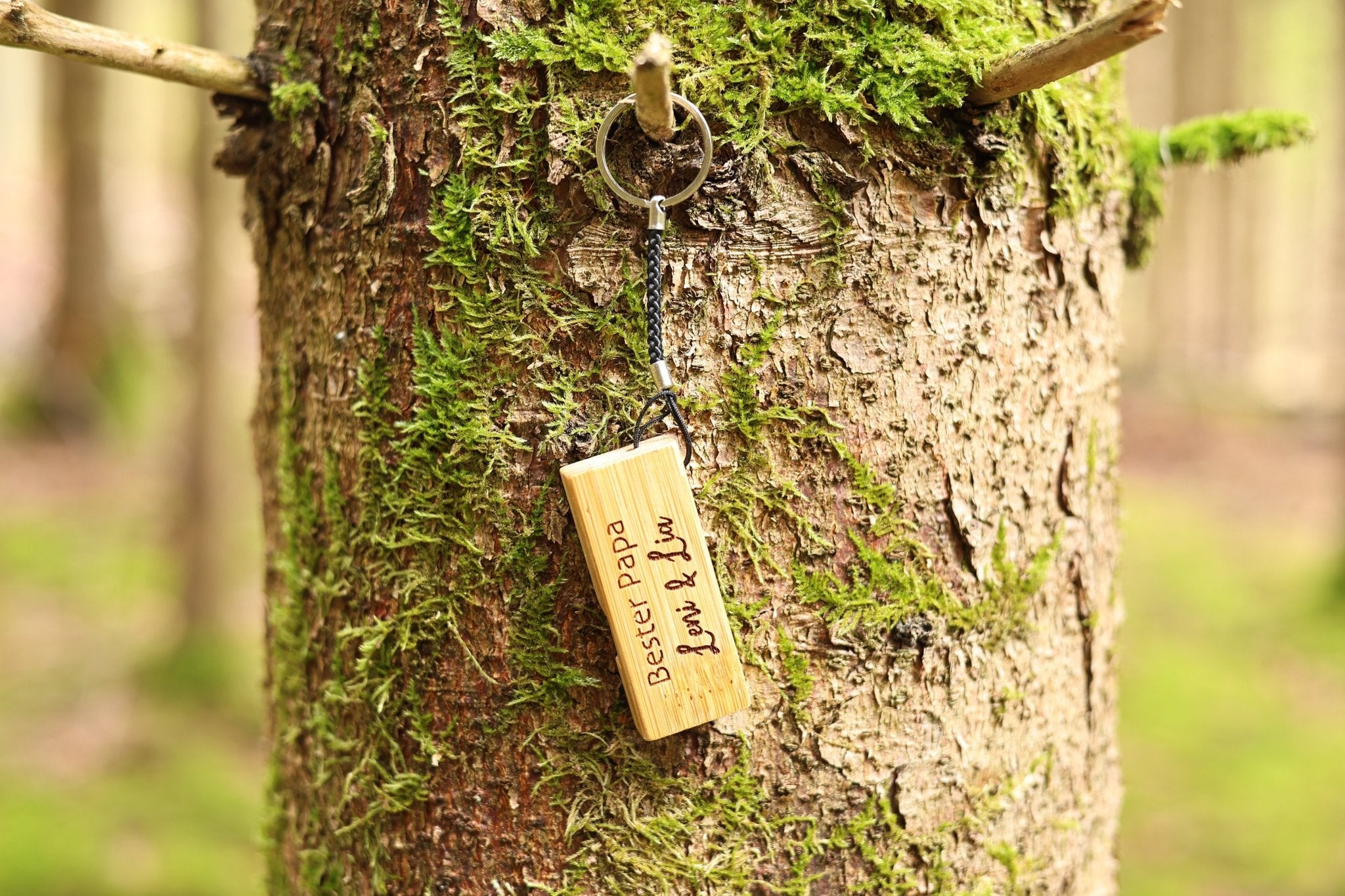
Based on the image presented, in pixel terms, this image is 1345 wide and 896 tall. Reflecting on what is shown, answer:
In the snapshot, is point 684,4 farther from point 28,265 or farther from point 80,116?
point 28,265

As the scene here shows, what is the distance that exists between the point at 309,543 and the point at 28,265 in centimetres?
1541

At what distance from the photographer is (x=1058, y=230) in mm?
1175

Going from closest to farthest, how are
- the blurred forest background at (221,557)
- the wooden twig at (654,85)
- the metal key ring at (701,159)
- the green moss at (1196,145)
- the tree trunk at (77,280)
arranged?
1. the wooden twig at (654,85)
2. the metal key ring at (701,159)
3. the green moss at (1196,145)
4. the blurred forest background at (221,557)
5. the tree trunk at (77,280)

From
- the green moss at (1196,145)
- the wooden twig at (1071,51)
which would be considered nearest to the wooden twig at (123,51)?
the wooden twig at (1071,51)

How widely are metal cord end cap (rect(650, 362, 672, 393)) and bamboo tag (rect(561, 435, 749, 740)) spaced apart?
0.06m

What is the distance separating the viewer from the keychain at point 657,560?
99 centimetres

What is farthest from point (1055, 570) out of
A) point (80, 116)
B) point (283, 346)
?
point (80, 116)

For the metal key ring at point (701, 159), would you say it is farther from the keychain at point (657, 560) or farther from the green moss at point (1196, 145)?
the green moss at point (1196, 145)

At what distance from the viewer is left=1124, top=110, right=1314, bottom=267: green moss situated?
1.41 m

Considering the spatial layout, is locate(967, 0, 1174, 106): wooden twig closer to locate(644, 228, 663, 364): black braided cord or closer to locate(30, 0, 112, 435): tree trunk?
locate(644, 228, 663, 364): black braided cord

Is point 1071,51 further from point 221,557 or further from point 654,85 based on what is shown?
point 221,557

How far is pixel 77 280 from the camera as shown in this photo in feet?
26.5

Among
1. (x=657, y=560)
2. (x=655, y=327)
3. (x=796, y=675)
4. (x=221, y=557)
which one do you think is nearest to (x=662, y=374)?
(x=655, y=327)

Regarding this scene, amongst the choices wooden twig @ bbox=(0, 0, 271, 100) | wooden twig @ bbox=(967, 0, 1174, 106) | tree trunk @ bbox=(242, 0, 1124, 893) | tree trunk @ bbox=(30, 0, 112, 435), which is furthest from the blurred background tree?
wooden twig @ bbox=(967, 0, 1174, 106)
